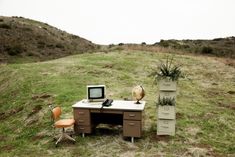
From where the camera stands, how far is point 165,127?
9797 millimetres

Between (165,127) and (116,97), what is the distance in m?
4.58

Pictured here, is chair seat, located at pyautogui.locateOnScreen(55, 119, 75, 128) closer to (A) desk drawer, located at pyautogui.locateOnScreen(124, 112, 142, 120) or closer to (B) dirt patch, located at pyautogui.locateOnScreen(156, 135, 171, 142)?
(A) desk drawer, located at pyautogui.locateOnScreen(124, 112, 142, 120)

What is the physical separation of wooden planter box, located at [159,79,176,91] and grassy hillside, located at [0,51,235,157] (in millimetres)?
1501

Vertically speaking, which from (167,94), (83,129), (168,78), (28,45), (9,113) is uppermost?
(28,45)

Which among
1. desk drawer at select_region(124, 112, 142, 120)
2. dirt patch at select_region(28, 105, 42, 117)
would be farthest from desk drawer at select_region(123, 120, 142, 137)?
dirt patch at select_region(28, 105, 42, 117)

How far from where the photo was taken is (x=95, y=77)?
18188 mm

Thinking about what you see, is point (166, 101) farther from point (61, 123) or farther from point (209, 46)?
point (209, 46)

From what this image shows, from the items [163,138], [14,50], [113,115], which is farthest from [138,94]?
[14,50]

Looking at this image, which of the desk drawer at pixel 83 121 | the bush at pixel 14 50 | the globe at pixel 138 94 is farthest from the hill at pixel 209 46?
the desk drawer at pixel 83 121

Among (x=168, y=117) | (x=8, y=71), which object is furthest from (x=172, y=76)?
(x=8, y=71)

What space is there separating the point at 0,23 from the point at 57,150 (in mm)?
36485

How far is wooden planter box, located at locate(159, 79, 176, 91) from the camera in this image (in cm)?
962

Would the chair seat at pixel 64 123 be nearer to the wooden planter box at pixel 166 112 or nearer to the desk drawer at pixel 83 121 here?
the desk drawer at pixel 83 121

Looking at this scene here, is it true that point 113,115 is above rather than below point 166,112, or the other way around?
below
